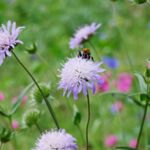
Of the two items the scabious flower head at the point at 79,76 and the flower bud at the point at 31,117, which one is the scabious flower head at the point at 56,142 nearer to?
the scabious flower head at the point at 79,76

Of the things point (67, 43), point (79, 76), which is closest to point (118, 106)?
point (67, 43)

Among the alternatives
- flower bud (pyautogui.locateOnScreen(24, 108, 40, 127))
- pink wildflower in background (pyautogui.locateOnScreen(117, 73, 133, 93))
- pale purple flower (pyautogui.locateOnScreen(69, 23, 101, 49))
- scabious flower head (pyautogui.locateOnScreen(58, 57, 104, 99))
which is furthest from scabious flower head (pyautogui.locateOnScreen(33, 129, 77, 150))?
pink wildflower in background (pyautogui.locateOnScreen(117, 73, 133, 93))

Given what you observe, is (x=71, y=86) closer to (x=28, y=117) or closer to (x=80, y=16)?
(x=28, y=117)

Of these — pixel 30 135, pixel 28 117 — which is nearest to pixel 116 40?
pixel 30 135

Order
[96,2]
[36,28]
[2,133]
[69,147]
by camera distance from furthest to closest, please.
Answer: [96,2] → [36,28] → [2,133] → [69,147]

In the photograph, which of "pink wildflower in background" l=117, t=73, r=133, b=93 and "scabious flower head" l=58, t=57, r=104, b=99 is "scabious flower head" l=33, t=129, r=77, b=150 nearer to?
"scabious flower head" l=58, t=57, r=104, b=99

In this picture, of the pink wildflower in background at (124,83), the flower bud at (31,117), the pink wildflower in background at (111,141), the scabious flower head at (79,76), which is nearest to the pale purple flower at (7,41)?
the scabious flower head at (79,76)
